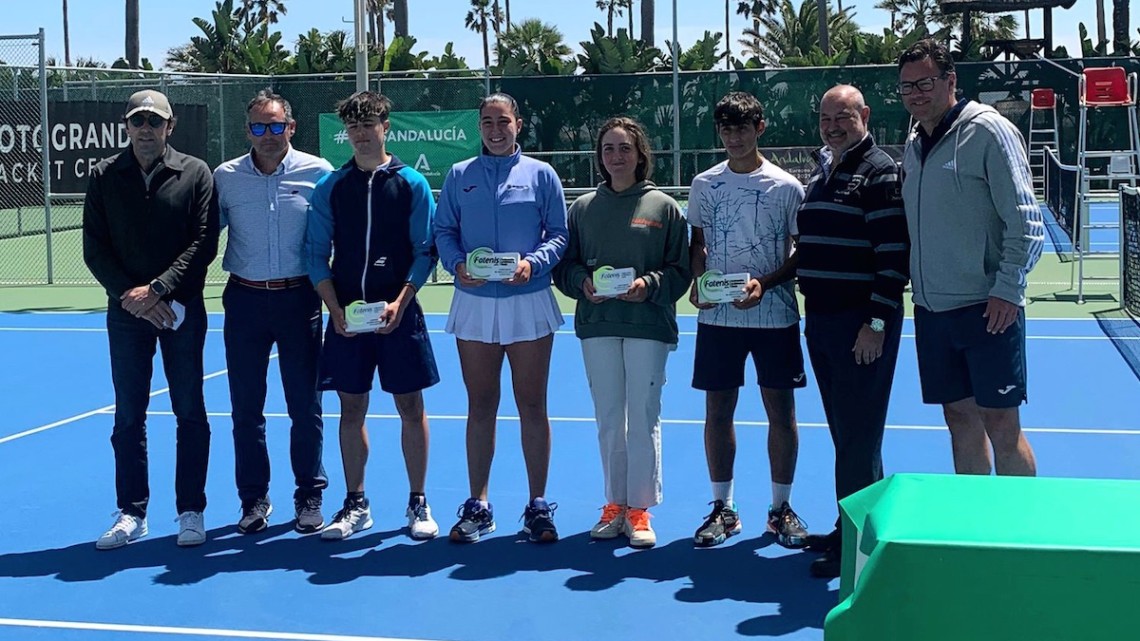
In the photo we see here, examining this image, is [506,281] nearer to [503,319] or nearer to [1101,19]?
[503,319]

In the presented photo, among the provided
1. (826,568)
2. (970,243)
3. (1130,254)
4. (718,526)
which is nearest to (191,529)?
(718,526)

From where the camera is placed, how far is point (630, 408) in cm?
596

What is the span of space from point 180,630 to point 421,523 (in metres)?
1.43

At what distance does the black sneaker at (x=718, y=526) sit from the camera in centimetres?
581

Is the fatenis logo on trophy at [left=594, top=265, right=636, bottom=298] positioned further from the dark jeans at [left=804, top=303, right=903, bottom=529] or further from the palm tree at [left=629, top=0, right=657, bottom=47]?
the palm tree at [left=629, top=0, right=657, bottom=47]

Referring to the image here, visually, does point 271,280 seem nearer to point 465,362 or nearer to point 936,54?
point 465,362

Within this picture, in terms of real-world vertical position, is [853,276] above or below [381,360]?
above

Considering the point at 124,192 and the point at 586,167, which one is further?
the point at 586,167

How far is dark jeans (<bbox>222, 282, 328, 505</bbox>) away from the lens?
607cm

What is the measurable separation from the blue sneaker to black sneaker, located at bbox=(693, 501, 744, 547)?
0.91 meters


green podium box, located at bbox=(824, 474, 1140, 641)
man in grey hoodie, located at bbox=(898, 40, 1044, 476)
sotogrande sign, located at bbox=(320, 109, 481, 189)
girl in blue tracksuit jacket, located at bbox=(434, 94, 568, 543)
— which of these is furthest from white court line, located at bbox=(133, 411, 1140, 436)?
sotogrande sign, located at bbox=(320, 109, 481, 189)

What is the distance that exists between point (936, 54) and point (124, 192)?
10.9 feet

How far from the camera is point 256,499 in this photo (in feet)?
20.5

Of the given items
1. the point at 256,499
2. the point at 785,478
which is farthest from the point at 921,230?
the point at 256,499
